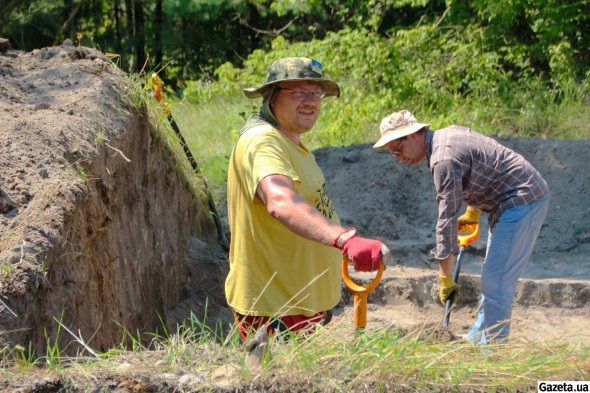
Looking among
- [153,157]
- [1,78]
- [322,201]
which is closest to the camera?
[322,201]

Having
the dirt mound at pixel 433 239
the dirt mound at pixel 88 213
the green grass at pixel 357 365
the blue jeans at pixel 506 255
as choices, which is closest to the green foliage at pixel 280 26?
the dirt mound at pixel 433 239

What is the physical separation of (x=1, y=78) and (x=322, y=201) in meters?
2.94

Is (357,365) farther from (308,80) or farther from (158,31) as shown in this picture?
(158,31)

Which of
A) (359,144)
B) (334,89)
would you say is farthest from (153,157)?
(359,144)

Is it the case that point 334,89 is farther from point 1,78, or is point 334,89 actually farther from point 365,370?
point 1,78

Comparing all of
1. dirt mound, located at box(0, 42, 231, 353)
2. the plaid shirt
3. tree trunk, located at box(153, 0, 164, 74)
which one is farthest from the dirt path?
tree trunk, located at box(153, 0, 164, 74)

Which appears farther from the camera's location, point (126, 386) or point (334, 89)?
point (334, 89)

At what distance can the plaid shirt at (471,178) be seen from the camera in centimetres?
488

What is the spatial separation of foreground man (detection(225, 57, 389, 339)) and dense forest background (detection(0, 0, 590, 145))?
7019mm

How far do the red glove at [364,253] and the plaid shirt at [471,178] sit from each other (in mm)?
2191

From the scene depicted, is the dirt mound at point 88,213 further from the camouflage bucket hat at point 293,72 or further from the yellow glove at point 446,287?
the yellow glove at point 446,287

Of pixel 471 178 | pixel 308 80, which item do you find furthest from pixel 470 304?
pixel 308 80

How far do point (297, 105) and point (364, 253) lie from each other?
1.14m

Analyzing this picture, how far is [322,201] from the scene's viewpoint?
368 cm
